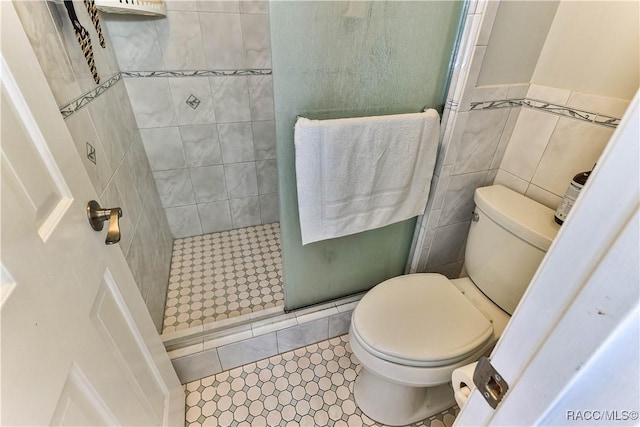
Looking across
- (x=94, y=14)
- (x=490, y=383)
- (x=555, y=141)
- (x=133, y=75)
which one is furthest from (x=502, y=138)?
(x=133, y=75)

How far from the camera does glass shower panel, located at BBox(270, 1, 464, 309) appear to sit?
2.76 feet

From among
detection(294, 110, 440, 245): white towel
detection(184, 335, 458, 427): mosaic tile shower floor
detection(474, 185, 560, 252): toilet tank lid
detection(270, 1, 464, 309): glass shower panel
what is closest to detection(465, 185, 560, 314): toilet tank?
detection(474, 185, 560, 252): toilet tank lid

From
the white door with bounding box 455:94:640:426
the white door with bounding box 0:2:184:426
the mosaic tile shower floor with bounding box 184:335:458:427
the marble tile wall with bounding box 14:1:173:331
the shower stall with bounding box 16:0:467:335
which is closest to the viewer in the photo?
the white door with bounding box 455:94:640:426

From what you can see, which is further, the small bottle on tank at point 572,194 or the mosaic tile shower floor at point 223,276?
the mosaic tile shower floor at point 223,276

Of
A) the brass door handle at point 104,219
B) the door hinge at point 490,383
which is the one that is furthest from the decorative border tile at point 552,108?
the brass door handle at point 104,219

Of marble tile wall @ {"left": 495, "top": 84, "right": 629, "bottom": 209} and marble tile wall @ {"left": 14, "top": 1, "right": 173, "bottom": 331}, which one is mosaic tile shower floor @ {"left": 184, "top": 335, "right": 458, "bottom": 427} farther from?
marble tile wall @ {"left": 495, "top": 84, "right": 629, "bottom": 209}

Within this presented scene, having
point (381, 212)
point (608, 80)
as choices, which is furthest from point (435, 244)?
point (608, 80)

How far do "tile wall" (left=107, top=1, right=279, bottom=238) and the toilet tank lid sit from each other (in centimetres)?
128

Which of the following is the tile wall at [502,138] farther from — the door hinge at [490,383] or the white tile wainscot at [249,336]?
the door hinge at [490,383]

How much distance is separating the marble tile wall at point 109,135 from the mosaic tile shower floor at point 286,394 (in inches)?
16.5

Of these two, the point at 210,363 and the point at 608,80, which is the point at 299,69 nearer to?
the point at 608,80

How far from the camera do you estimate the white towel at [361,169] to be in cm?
94

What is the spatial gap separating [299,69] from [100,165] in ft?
2.31

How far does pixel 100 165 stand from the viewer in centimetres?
97
